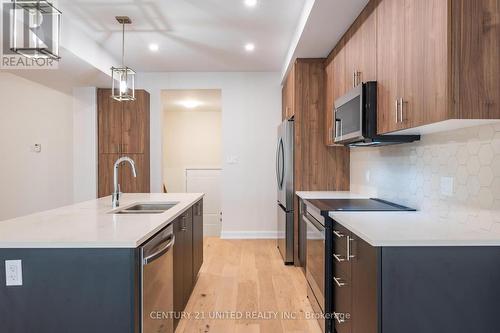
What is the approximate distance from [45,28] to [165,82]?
2044 millimetres

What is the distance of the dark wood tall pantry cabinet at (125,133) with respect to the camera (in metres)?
4.60

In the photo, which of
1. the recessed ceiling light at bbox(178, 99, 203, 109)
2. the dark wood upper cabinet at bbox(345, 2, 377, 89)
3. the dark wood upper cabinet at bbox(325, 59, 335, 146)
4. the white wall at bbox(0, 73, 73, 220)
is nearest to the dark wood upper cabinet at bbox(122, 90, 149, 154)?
the white wall at bbox(0, 73, 73, 220)

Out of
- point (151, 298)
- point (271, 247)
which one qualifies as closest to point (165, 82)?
point (271, 247)

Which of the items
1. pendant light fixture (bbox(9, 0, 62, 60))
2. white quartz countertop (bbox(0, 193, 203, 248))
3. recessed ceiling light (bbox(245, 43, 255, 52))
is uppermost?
recessed ceiling light (bbox(245, 43, 255, 52))

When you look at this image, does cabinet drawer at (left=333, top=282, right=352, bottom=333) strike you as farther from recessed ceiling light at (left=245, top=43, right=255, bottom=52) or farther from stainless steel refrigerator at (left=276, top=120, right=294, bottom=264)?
recessed ceiling light at (left=245, top=43, right=255, bottom=52)

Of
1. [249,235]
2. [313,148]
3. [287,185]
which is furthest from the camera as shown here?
[249,235]

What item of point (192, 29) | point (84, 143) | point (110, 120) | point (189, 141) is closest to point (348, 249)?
point (192, 29)

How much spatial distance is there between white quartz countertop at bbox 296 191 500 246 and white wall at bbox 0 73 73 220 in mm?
4953

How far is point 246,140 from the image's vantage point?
16.4 feet

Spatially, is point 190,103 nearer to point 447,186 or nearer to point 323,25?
point 323,25

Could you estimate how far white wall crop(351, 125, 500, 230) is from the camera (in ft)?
4.99

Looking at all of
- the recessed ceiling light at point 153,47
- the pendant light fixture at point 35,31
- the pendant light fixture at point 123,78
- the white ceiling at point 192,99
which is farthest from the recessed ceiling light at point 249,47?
the pendant light fixture at point 35,31

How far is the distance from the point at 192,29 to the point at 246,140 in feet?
6.62

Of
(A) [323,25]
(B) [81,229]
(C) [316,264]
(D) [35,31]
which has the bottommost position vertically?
(C) [316,264]
